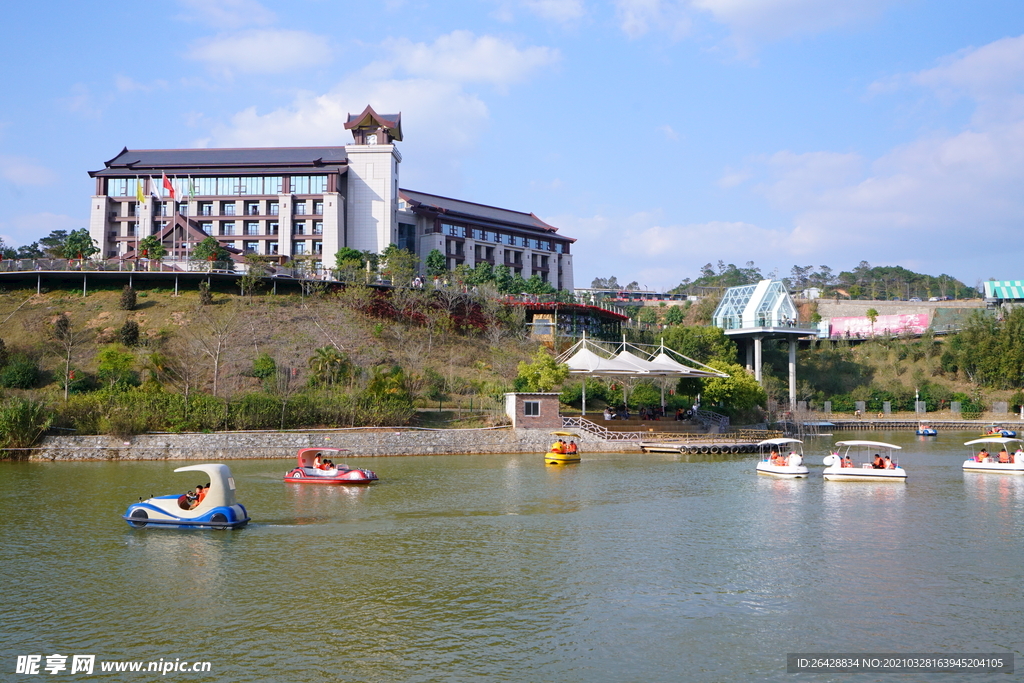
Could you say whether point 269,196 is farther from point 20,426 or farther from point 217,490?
point 217,490

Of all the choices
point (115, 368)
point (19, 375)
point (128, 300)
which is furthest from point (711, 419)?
point (19, 375)

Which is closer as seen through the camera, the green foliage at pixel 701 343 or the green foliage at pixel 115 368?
the green foliage at pixel 115 368

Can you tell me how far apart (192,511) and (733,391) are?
4139 centimetres

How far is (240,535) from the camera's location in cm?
2258

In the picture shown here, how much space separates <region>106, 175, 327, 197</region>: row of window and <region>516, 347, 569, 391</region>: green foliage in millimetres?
37617

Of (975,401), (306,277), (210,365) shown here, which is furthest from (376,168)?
(975,401)

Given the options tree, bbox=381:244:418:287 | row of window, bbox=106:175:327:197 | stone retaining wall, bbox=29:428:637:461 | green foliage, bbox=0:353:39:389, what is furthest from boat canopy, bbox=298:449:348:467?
row of window, bbox=106:175:327:197

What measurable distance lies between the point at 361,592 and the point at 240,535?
7048 mm

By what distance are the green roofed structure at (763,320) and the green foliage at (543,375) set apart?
30.7m

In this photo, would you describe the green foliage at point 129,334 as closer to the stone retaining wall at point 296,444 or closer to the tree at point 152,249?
the tree at point 152,249

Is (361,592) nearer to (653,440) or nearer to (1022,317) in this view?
(653,440)

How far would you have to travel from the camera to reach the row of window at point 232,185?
260 feet

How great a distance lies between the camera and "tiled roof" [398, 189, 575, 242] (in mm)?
91250

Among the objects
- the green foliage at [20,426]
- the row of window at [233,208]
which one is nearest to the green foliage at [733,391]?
the green foliage at [20,426]
